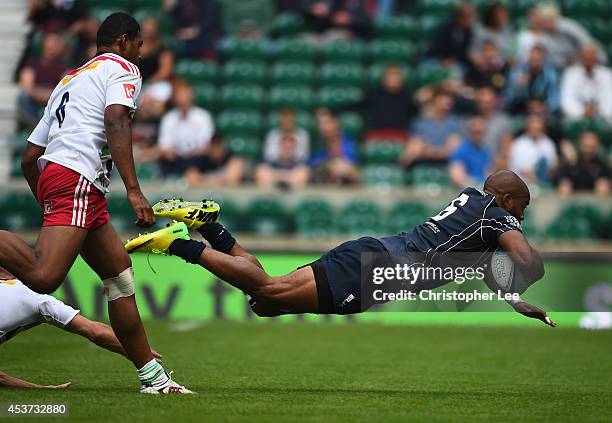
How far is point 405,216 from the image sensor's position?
15055mm

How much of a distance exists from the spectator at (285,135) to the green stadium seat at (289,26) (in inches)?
117

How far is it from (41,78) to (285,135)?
4285 mm

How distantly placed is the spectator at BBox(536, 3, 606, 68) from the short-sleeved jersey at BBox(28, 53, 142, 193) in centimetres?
1197

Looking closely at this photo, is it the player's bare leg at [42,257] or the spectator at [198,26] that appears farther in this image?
the spectator at [198,26]

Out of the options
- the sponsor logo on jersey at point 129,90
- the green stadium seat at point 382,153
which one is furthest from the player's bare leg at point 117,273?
the green stadium seat at point 382,153

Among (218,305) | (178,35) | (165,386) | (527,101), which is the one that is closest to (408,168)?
(527,101)

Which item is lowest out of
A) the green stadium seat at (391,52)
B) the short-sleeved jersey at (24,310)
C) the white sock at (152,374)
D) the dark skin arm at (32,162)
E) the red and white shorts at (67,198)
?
the white sock at (152,374)

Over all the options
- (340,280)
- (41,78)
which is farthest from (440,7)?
(340,280)

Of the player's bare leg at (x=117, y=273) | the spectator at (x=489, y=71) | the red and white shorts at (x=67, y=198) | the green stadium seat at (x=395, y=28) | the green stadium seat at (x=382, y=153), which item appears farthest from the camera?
the green stadium seat at (x=395, y=28)

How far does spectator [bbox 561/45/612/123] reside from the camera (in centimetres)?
1705

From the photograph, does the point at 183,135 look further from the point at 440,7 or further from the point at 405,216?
the point at 440,7

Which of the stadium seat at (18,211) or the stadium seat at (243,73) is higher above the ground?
the stadium seat at (243,73)

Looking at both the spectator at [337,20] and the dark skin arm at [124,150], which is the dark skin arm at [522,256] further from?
the spectator at [337,20]

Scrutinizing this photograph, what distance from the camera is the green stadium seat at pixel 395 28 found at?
18797 millimetres
